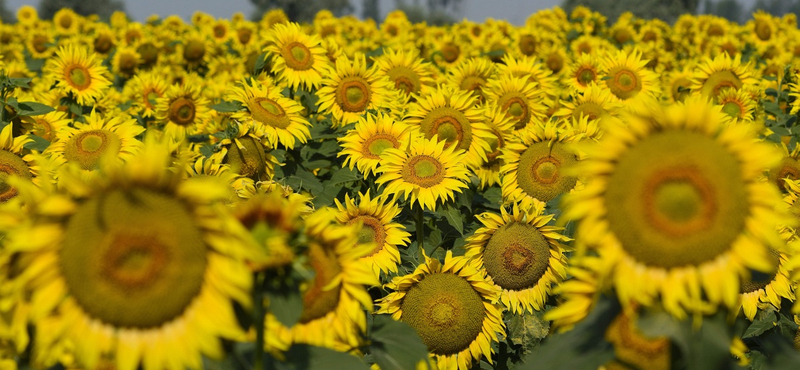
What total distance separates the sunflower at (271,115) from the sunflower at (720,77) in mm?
4751

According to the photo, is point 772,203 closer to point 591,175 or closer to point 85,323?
point 591,175

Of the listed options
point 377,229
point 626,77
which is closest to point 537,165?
point 377,229

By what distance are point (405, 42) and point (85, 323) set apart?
1326 cm

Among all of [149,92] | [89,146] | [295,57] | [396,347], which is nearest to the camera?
[396,347]

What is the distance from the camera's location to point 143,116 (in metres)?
8.70

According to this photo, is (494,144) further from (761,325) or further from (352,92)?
(761,325)

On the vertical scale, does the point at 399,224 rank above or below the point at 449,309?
above

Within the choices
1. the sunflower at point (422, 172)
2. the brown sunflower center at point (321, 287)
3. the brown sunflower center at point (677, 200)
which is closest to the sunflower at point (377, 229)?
the sunflower at point (422, 172)

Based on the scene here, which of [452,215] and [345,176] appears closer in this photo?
Answer: [452,215]

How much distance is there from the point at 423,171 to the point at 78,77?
204 inches

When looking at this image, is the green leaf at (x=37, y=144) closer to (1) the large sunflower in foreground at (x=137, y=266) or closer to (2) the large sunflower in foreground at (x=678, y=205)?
(1) the large sunflower in foreground at (x=137, y=266)

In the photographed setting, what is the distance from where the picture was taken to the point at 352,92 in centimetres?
685

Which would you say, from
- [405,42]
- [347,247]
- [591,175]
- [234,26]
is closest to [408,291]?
[347,247]

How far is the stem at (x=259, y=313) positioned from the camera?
205 cm
